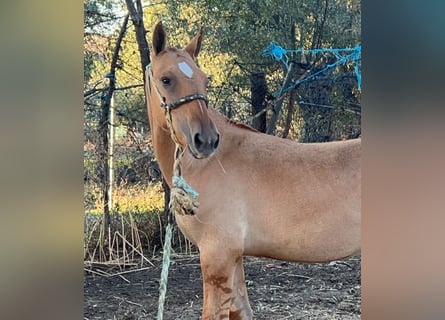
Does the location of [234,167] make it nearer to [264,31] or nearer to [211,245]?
[211,245]

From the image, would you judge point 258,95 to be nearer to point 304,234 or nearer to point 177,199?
point 304,234

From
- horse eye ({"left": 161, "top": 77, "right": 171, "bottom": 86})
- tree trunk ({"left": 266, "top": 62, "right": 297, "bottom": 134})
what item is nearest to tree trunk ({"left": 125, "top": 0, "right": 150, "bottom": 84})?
tree trunk ({"left": 266, "top": 62, "right": 297, "bottom": 134})

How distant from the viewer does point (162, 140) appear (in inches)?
59.0

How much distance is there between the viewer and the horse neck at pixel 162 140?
145cm

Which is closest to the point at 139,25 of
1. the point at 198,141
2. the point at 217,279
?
the point at 198,141

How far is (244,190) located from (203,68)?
872 mm

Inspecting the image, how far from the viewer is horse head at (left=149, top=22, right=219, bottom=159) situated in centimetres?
130

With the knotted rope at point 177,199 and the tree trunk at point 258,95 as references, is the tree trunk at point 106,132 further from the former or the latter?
the knotted rope at point 177,199

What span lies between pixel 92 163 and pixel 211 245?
97 cm

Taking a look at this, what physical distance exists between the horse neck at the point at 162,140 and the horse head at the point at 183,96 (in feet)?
0.13

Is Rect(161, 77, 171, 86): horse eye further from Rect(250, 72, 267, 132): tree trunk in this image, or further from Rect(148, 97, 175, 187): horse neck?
Rect(250, 72, 267, 132): tree trunk

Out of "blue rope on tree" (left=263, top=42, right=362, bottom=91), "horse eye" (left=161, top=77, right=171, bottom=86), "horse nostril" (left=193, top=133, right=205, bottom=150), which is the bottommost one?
"horse nostril" (left=193, top=133, right=205, bottom=150)

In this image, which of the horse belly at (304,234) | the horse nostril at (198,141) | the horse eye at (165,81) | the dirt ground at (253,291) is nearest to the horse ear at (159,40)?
the horse eye at (165,81)
